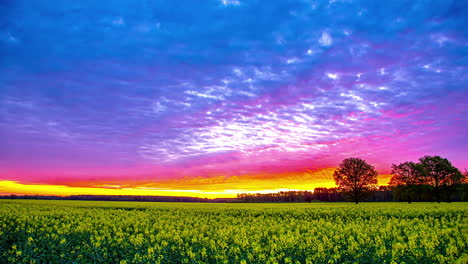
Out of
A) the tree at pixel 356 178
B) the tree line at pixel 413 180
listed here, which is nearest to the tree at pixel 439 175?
the tree line at pixel 413 180

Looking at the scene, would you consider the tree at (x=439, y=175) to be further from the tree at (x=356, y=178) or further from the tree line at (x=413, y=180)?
the tree at (x=356, y=178)

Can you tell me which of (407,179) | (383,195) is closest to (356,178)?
(407,179)

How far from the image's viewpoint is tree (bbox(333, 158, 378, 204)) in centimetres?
6950

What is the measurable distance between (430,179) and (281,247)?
256 feet

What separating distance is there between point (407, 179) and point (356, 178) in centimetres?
1446

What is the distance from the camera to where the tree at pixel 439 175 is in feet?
224

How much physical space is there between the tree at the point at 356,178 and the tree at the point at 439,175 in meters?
13.0

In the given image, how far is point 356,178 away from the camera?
7050 centimetres

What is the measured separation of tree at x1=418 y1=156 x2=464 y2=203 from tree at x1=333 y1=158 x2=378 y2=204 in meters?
13.0

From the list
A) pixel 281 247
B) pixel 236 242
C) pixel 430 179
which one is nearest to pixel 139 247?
pixel 236 242

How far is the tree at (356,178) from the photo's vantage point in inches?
2736

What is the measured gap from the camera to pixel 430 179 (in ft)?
231

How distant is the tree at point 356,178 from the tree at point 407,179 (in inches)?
331

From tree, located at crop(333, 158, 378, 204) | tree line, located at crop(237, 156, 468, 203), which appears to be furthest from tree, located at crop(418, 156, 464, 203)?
tree, located at crop(333, 158, 378, 204)
